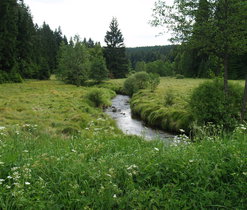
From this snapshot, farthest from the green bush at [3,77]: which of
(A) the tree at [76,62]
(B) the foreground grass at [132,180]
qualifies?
(B) the foreground grass at [132,180]

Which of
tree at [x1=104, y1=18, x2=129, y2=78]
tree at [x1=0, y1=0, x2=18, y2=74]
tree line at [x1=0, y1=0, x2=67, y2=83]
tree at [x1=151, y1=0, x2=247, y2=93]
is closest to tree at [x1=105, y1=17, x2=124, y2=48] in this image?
tree at [x1=104, y1=18, x2=129, y2=78]

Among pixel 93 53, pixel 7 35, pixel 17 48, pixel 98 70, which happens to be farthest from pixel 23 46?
pixel 93 53

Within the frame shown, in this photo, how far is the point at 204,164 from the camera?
3.62 metres

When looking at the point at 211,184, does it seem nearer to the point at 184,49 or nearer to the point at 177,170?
the point at 177,170

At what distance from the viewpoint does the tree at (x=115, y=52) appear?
244ft

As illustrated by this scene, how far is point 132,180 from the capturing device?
137 inches

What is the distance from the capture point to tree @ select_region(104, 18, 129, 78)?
74.3 metres

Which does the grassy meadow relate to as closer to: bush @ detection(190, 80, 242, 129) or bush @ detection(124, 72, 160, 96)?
bush @ detection(190, 80, 242, 129)

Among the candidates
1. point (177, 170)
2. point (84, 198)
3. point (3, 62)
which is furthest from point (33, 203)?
point (3, 62)

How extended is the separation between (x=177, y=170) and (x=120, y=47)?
74921 mm

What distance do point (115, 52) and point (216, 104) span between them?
213ft

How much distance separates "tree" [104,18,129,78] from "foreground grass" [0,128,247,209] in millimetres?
70940

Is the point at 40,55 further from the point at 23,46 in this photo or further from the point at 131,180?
the point at 131,180

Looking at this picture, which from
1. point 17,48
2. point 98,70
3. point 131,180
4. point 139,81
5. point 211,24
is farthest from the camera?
point 98,70
